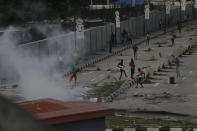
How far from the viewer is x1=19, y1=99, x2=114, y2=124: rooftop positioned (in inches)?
244

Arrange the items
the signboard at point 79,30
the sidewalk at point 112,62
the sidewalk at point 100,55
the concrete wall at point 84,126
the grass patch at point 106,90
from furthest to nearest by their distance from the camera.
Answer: the sidewalk at point 100,55, the signboard at point 79,30, the sidewalk at point 112,62, the grass patch at point 106,90, the concrete wall at point 84,126

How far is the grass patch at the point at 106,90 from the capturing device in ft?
80.3

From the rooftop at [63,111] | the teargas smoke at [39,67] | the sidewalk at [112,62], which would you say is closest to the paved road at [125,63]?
the sidewalk at [112,62]

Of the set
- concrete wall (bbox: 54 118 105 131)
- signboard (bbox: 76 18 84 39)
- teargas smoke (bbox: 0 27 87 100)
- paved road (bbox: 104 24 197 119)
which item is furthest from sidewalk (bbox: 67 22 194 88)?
concrete wall (bbox: 54 118 105 131)

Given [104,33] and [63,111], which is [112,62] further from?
[63,111]

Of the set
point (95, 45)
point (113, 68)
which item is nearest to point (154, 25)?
point (95, 45)

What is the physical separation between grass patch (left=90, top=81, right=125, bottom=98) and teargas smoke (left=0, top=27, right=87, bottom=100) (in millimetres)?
782

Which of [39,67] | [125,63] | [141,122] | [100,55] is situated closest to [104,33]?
[100,55]

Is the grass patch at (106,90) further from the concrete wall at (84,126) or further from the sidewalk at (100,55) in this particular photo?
the concrete wall at (84,126)

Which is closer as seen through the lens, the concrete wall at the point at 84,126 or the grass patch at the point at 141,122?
the concrete wall at the point at 84,126

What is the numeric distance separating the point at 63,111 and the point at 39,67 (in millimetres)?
24122

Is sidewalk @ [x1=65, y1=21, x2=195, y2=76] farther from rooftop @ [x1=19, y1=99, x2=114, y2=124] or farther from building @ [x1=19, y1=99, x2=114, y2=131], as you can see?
building @ [x1=19, y1=99, x2=114, y2=131]

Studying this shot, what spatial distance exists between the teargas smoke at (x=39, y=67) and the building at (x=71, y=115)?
1581 cm

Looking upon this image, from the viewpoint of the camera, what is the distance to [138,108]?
2092 centimetres
